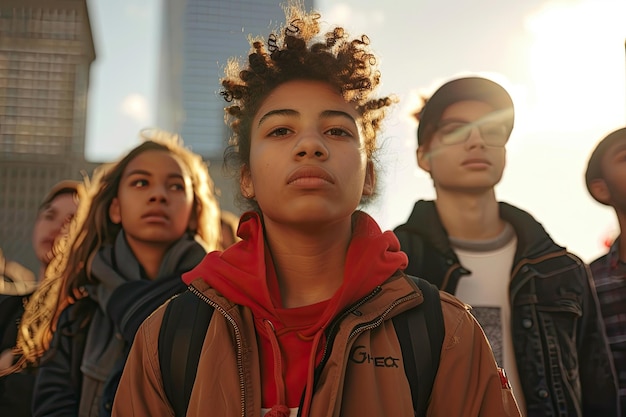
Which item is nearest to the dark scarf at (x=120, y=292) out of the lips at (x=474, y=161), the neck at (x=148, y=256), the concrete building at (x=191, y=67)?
the neck at (x=148, y=256)

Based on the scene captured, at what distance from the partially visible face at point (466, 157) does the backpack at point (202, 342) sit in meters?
1.20

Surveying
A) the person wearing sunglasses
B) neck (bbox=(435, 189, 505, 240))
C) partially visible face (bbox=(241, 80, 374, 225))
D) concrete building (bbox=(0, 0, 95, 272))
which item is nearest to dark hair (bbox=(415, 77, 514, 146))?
the person wearing sunglasses

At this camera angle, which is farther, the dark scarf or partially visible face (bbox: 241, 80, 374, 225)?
the dark scarf

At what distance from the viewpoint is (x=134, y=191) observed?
3.45 meters

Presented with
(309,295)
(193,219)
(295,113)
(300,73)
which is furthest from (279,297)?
(193,219)

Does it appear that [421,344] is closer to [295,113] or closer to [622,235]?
[295,113]

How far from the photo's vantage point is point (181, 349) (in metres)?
1.90

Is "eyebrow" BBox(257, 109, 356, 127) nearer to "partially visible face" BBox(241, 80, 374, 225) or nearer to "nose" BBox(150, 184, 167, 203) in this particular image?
"partially visible face" BBox(241, 80, 374, 225)

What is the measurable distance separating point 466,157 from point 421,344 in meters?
1.41

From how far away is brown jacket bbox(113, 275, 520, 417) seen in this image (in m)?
1.78

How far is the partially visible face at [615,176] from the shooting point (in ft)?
10.5

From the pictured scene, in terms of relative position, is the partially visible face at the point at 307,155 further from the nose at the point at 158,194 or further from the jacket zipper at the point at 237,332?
the nose at the point at 158,194

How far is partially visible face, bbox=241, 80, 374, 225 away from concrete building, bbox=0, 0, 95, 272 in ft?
303

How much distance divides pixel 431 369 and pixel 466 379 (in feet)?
0.36
